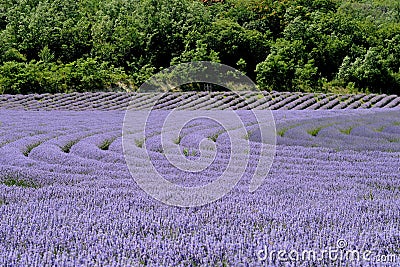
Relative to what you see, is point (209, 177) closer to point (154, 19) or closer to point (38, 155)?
point (38, 155)

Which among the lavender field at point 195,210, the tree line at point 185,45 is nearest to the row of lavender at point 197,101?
the tree line at point 185,45

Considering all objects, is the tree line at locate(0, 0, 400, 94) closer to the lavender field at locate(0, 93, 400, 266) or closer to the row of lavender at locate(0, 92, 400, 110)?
the row of lavender at locate(0, 92, 400, 110)

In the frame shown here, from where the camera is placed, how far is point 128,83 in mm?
33469

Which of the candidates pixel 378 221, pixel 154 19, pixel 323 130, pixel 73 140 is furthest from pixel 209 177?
pixel 154 19

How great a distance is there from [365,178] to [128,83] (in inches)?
1065

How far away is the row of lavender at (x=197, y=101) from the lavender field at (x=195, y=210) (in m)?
14.1

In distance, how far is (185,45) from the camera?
120 ft

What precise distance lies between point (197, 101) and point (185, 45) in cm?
1156

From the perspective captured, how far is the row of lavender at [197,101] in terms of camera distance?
2509cm

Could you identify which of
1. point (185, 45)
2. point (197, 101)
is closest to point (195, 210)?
point (197, 101)

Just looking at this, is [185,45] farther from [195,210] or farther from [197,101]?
[195,210]

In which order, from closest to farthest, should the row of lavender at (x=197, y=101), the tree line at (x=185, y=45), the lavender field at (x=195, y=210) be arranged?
1. the lavender field at (x=195, y=210)
2. the row of lavender at (x=197, y=101)
3. the tree line at (x=185, y=45)

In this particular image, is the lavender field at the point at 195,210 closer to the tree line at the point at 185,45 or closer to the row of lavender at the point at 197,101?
the row of lavender at the point at 197,101

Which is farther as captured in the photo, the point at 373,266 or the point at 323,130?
the point at 323,130
